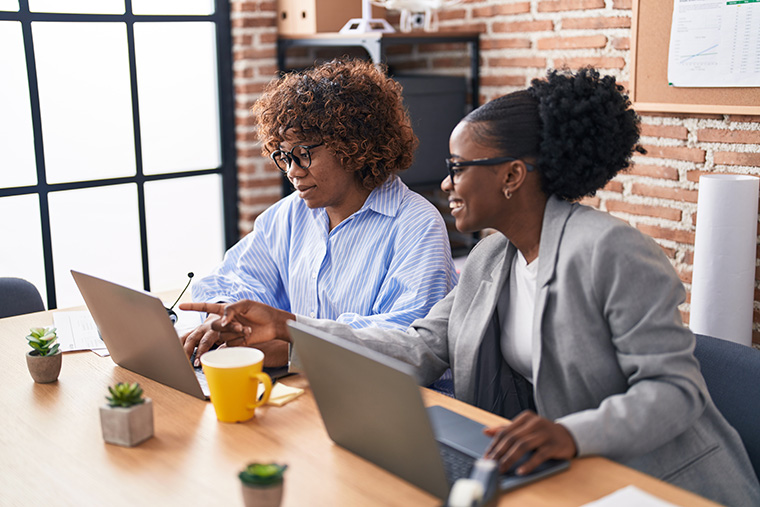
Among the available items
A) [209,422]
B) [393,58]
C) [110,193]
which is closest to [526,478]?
[209,422]

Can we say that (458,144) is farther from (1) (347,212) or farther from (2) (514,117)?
(1) (347,212)

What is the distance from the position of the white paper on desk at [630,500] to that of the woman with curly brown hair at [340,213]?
795 millimetres

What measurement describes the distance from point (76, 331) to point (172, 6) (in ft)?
6.47

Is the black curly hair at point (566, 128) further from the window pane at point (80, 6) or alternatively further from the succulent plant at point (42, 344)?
the window pane at point (80, 6)

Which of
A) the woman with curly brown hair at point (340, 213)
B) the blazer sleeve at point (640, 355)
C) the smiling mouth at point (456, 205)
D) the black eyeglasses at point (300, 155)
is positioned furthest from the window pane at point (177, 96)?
the blazer sleeve at point (640, 355)

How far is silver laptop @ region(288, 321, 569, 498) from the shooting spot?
A: 3.33 ft

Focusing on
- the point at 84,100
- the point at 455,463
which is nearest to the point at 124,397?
the point at 455,463

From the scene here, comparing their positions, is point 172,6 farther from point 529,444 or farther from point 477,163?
point 529,444

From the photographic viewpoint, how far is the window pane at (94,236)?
10.7ft

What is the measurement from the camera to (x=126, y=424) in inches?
48.5

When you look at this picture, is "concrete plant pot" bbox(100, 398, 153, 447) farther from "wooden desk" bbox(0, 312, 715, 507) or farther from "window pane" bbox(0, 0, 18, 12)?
"window pane" bbox(0, 0, 18, 12)

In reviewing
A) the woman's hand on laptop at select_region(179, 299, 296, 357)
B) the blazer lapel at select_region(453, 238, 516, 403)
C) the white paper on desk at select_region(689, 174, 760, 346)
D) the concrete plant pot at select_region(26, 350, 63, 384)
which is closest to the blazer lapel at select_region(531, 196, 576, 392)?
the blazer lapel at select_region(453, 238, 516, 403)

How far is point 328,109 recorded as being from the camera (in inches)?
76.4

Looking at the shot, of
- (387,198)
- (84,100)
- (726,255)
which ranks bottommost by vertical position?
(726,255)
